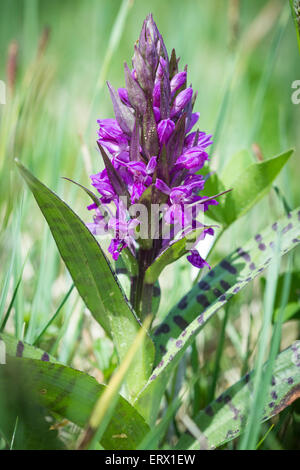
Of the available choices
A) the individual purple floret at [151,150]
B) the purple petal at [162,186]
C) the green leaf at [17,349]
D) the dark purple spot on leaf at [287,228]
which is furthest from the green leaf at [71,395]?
the dark purple spot on leaf at [287,228]

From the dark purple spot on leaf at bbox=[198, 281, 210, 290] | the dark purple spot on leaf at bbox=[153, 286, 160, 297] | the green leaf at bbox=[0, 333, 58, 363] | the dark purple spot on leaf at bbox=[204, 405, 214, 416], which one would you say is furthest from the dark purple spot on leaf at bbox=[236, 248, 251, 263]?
the green leaf at bbox=[0, 333, 58, 363]

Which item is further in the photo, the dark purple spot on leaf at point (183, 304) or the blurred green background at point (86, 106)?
the blurred green background at point (86, 106)

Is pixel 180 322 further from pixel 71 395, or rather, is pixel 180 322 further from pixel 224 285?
pixel 71 395

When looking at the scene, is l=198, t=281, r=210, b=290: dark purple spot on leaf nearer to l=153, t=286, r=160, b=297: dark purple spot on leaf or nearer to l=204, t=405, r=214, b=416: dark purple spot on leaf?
l=153, t=286, r=160, b=297: dark purple spot on leaf

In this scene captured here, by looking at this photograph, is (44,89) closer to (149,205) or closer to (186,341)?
(149,205)

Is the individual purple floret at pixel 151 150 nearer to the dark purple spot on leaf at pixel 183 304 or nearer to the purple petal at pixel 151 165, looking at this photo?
the purple petal at pixel 151 165

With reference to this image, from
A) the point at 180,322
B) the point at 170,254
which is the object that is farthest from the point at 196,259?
the point at 180,322
